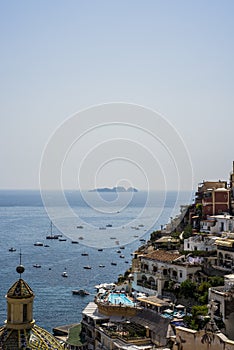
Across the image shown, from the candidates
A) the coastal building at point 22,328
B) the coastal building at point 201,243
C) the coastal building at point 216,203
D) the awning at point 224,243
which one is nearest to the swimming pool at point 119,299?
the coastal building at point 201,243

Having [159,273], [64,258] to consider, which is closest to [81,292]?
[159,273]

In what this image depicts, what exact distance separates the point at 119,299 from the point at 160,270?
9.76 feet

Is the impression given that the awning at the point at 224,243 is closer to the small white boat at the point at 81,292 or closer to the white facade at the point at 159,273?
the white facade at the point at 159,273

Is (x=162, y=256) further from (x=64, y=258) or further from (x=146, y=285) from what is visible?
(x=64, y=258)

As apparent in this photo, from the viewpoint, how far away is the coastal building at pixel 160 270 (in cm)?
2523

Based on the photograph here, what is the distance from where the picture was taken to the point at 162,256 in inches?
1072

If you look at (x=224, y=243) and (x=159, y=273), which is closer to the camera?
(x=224, y=243)

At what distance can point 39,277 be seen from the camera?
42.1m

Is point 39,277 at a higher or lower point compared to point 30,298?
lower

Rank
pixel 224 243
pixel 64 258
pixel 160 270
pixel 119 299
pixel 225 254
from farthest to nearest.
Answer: pixel 64 258 < pixel 160 270 < pixel 224 243 < pixel 225 254 < pixel 119 299

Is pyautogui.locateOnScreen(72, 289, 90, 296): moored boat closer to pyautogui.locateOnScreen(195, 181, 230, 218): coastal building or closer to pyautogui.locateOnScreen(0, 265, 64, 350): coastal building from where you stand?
pyautogui.locateOnScreen(195, 181, 230, 218): coastal building

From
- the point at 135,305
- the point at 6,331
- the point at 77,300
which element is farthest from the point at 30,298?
the point at 77,300

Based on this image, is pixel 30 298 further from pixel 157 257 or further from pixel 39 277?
pixel 39 277

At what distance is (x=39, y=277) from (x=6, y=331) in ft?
113
